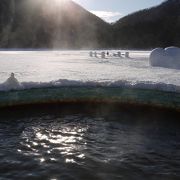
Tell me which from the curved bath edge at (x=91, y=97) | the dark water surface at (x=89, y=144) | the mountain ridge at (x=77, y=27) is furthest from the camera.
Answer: the mountain ridge at (x=77, y=27)

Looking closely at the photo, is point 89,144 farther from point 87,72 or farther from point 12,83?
point 87,72

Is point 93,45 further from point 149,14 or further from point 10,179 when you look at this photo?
point 10,179

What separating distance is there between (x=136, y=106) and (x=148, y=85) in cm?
95

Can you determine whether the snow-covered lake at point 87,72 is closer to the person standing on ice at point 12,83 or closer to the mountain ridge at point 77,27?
the person standing on ice at point 12,83

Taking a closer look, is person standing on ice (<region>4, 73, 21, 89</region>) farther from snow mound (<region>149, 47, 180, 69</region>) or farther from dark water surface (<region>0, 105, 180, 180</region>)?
snow mound (<region>149, 47, 180, 69</region>)

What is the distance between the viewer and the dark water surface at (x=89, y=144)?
6.39m

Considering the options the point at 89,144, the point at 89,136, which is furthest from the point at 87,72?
the point at 89,144

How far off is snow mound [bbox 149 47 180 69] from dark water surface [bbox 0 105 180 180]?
1212 centimetres

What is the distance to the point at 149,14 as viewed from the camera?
10662cm

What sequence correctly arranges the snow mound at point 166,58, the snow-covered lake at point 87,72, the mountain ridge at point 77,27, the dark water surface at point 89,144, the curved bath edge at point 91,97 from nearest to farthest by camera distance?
the dark water surface at point 89,144 → the curved bath edge at point 91,97 → the snow-covered lake at point 87,72 → the snow mound at point 166,58 → the mountain ridge at point 77,27

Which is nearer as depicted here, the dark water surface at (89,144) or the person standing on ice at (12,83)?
the dark water surface at (89,144)

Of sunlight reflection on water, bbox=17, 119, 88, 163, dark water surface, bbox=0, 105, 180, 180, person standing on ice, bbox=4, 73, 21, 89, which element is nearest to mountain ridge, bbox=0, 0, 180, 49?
person standing on ice, bbox=4, 73, 21, 89

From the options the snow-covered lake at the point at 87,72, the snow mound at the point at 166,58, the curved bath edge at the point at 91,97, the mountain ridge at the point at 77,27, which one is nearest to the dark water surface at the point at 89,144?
the curved bath edge at the point at 91,97

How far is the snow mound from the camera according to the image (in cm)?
2266
